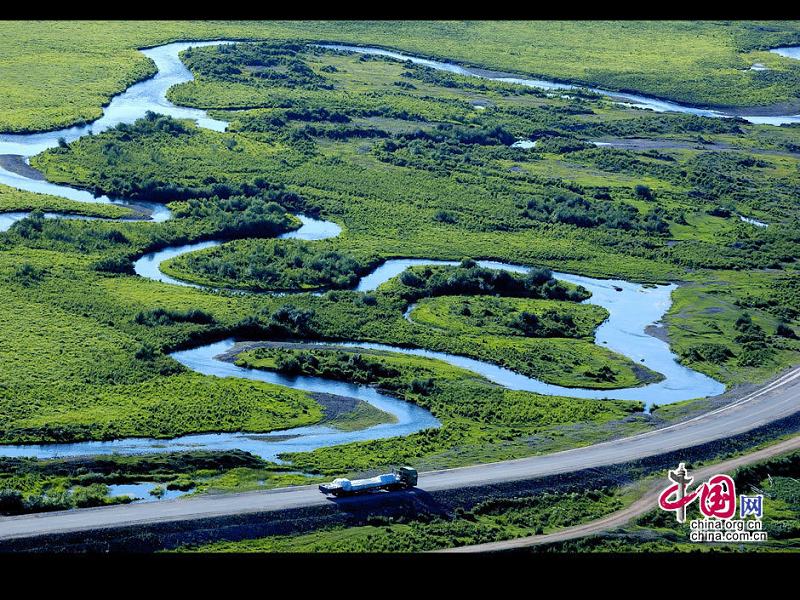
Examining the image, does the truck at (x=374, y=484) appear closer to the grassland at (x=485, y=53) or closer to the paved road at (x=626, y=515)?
the paved road at (x=626, y=515)

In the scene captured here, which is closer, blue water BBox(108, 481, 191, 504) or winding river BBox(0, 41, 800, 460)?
blue water BBox(108, 481, 191, 504)

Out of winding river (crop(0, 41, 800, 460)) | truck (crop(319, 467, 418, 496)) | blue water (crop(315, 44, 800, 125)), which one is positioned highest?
blue water (crop(315, 44, 800, 125))

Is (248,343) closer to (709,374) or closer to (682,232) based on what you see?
(709,374)

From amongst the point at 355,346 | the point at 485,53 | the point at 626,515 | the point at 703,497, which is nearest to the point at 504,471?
the point at 626,515

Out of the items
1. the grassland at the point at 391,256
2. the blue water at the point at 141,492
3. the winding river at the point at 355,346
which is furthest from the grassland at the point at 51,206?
the blue water at the point at 141,492

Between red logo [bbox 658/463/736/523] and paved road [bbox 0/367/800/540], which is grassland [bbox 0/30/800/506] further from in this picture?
red logo [bbox 658/463/736/523]

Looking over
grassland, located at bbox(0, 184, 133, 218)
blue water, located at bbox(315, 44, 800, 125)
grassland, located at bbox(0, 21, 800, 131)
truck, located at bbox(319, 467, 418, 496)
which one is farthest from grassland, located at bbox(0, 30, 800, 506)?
grassland, located at bbox(0, 21, 800, 131)

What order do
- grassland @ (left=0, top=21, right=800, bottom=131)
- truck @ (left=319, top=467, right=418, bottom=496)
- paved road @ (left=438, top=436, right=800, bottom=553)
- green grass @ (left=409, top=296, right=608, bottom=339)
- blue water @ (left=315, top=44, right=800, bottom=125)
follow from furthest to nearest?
1. blue water @ (left=315, top=44, right=800, bottom=125)
2. grassland @ (left=0, top=21, right=800, bottom=131)
3. green grass @ (left=409, top=296, right=608, bottom=339)
4. truck @ (left=319, top=467, right=418, bottom=496)
5. paved road @ (left=438, top=436, right=800, bottom=553)

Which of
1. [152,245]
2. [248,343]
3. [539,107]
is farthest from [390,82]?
[248,343]

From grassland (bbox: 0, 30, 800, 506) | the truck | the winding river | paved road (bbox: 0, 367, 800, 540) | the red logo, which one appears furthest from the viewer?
grassland (bbox: 0, 30, 800, 506)
